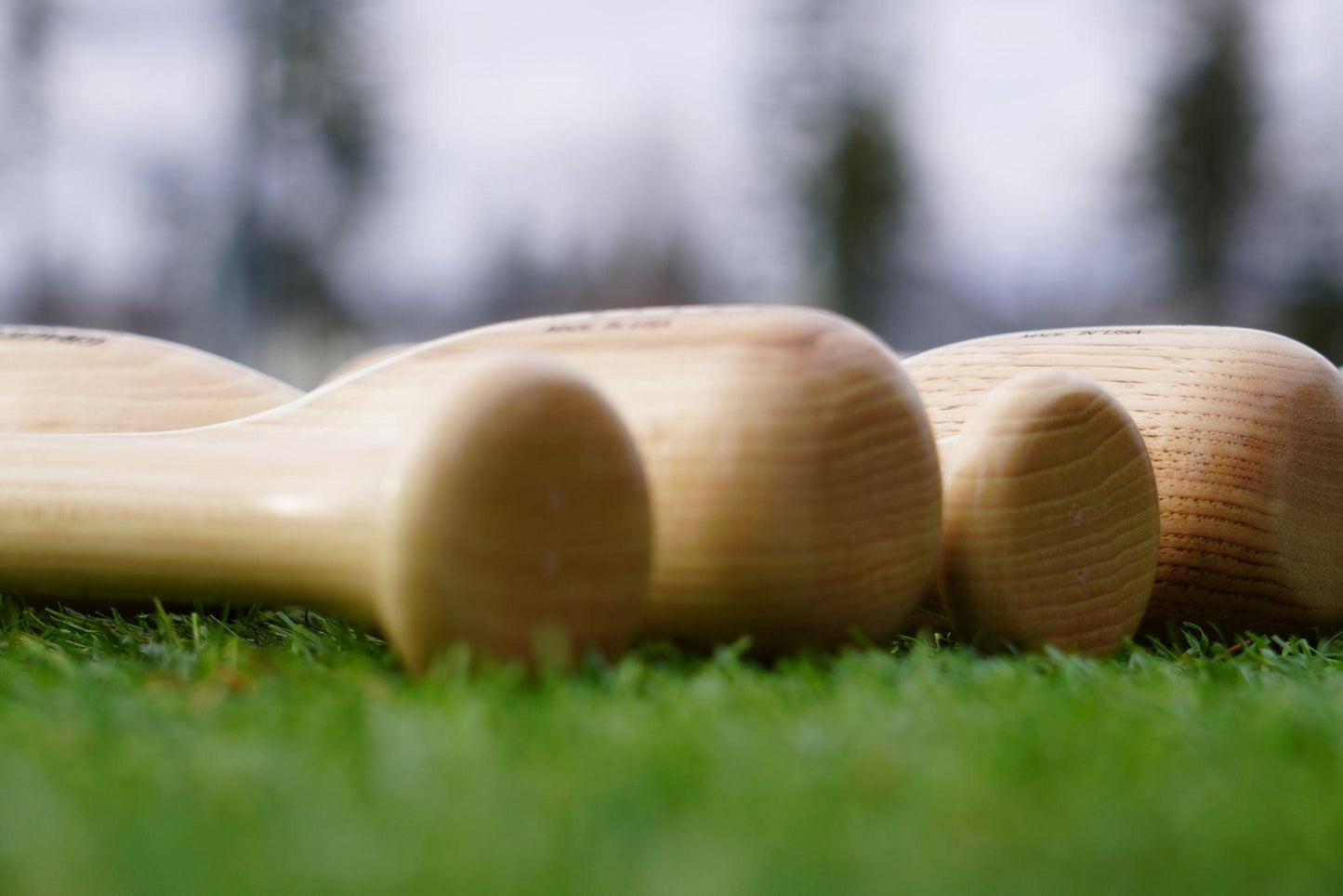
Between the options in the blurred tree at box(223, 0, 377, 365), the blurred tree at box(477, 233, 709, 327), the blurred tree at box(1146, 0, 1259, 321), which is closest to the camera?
the blurred tree at box(223, 0, 377, 365)

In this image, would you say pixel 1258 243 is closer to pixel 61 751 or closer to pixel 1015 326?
pixel 1015 326

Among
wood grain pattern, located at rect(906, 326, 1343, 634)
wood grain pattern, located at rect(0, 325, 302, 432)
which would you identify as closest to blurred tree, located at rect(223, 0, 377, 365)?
wood grain pattern, located at rect(0, 325, 302, 432)

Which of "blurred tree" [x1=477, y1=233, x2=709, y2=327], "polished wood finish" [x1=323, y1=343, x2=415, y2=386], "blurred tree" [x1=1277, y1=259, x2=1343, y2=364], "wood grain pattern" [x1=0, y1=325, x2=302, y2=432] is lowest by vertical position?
"blurred tree" [x1=477, y1=233, x2=709, y2=327]

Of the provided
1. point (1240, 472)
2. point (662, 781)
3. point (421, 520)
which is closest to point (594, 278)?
point (1240, 472)

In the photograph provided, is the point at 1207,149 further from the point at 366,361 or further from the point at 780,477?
the point at 780,477

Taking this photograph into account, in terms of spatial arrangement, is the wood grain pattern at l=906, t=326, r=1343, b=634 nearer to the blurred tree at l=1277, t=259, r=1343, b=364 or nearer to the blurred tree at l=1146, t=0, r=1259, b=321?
the blurred tree at l=1277, t=259, r=1343, b=364

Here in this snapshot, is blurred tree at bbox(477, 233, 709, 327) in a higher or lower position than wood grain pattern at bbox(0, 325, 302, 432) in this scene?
lower

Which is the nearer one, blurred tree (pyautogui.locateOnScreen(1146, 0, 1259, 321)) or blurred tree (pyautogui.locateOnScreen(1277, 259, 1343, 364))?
blurred tree (pyautogui.locateOnScreen(1277, 259, 1343, 364))
